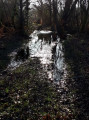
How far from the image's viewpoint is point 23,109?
4.39m

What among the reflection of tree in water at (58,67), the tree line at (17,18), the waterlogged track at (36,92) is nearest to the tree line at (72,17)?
the tree line at (17,18)

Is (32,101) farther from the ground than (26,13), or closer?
closer

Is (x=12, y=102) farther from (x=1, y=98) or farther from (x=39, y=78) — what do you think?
(x=39, y=78)

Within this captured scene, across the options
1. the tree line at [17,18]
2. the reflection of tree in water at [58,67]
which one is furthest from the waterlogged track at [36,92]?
the tree line at [17,18]

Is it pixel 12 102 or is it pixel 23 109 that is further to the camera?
pixel 12 102

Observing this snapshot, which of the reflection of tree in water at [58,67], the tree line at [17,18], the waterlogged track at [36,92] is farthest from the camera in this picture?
the tree line at [17,18]

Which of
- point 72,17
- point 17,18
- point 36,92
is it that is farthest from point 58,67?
point 72,17

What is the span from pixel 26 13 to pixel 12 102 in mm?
13221

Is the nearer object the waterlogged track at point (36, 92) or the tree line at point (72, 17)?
the waterlogged track at point (36, 92)

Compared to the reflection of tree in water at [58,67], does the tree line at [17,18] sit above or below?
above

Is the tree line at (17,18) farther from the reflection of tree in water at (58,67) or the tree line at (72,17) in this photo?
the reflection of tree in water at (58,67)

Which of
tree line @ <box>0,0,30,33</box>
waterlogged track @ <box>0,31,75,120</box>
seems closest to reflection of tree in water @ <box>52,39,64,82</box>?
waterlogged track @ <box>0,31,75,120</box>

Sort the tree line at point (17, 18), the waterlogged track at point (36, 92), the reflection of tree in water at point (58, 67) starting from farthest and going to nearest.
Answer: the tree line at point (17, 18) → the reflection of tree in water at point (58, 67) → the waterlogged track at point (36, 92)

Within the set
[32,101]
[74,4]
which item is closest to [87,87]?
[32,101]
